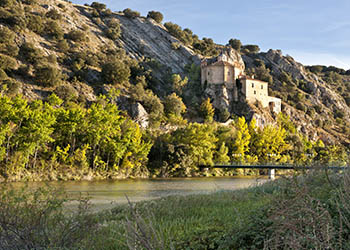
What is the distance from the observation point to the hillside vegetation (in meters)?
31.1

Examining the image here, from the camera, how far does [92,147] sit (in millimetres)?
35531

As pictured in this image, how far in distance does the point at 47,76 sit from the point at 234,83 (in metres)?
35.8

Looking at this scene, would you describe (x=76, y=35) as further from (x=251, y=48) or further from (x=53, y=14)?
(x=251, y=48)

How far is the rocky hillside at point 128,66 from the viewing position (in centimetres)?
4850

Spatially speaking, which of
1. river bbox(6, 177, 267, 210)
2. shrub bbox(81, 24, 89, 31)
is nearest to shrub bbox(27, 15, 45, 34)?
shrub bbox(81, 24, 89, 31)

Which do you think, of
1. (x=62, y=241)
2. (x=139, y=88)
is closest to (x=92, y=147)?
(x=139, y=88)

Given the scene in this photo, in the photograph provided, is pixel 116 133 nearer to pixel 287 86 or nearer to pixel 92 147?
pixel 92 147

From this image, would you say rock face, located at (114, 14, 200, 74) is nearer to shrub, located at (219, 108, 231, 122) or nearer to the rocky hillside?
the rocky hillside

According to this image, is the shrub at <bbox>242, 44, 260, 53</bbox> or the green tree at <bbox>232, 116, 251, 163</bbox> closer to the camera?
the green tree at <bbox>232, 116, 251, 163</bbox>

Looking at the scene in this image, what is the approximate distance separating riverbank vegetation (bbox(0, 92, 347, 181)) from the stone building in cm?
1641

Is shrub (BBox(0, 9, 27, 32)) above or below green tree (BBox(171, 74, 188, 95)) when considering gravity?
above

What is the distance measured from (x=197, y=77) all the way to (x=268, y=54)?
116ft

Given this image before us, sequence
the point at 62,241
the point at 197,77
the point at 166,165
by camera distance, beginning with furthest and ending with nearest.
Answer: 1. the point at 197,77
2. the point at 166,165
3. the point at 62,241

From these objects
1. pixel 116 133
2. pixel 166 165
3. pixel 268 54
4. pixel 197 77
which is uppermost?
pixel 268 54
